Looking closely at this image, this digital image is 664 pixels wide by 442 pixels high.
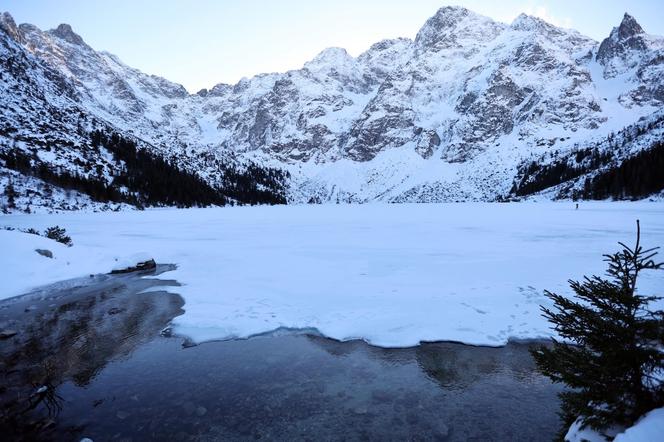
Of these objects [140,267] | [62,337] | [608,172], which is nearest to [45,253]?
[140,267]

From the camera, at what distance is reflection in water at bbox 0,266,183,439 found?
6.75m

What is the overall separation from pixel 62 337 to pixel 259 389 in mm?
6688

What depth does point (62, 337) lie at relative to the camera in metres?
10.0

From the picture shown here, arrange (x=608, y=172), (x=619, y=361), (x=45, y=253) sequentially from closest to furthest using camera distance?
(x=619, y=361) < (x=45, y=253) < (x=608, y=172)

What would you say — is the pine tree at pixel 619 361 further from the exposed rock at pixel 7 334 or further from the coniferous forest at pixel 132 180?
the coniferous forest at pixel 132 180

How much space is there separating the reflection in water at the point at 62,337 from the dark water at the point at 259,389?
0.04 metres

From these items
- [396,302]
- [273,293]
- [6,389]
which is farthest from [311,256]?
[6,389]

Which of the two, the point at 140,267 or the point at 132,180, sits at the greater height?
the point at 132,180

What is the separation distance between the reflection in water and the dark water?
40 millimetres

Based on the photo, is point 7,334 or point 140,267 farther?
point 140,267

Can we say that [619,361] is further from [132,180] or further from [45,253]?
[132,180]

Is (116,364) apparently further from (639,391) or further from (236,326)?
(639,391)

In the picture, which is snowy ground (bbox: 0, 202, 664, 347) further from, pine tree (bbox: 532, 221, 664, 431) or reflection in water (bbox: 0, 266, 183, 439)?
pine tree (bbox: 532, 221, 664, 431)

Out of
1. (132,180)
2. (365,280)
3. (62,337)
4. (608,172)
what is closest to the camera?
(62,337)
